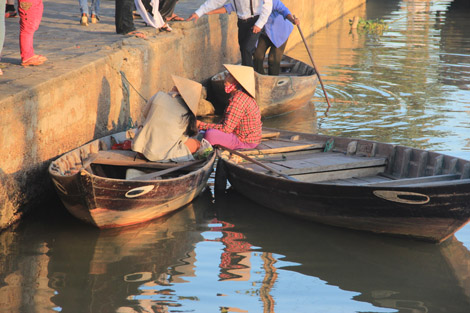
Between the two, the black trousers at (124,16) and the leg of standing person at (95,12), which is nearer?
the black trousers at (124,16)

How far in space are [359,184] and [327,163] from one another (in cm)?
98

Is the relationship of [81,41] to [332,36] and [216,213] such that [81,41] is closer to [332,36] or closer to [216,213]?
[216,213]

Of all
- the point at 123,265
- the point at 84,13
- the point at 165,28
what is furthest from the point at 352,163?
the point at 84,13

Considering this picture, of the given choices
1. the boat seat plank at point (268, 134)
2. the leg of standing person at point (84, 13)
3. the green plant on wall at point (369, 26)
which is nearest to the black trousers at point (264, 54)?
the boat seat plank at point (268, 134)

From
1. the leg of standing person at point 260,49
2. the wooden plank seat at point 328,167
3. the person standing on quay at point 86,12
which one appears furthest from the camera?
the person standing on quay at point 86,12

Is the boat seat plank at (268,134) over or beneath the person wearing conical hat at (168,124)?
beneath

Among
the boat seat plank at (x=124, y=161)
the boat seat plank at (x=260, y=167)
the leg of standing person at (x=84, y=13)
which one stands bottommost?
the boat seat plank at (x=260, y=167)

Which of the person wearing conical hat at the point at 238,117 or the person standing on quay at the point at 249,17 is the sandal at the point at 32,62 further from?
the person standing on quay at the point at 249,17

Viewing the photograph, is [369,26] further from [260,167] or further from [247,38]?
[260,167]

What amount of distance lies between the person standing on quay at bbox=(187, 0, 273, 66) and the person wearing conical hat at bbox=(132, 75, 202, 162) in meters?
3.03

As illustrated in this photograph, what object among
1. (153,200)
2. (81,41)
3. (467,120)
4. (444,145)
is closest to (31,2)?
(81,41)

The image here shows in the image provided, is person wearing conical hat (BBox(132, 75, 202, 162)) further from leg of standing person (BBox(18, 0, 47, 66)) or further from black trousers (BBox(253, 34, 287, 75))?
black trousers (BBox(253, 34, 287, 75))

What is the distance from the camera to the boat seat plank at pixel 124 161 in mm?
6441

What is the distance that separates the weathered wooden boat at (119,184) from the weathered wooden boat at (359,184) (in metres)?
0.61
